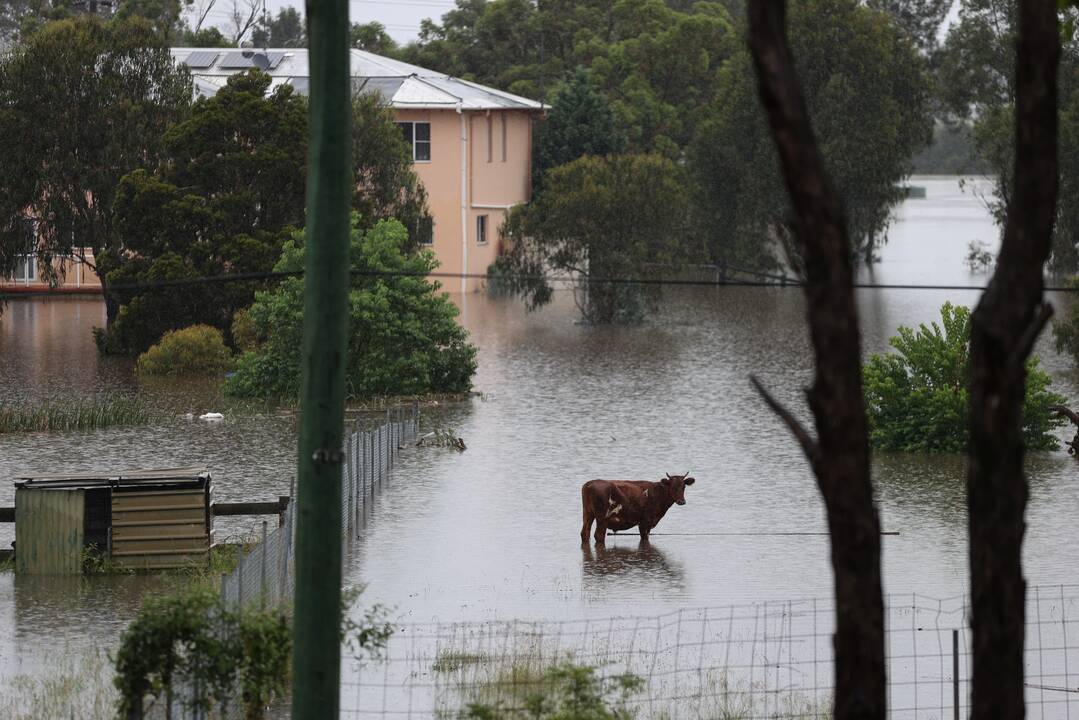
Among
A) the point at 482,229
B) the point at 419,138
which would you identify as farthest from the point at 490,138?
the point at 419,138

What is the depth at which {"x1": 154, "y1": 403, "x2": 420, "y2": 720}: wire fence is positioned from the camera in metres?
11.6

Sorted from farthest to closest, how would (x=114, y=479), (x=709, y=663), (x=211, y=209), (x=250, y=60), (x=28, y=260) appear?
(x=250, y=60), (x=28, y=260), (x=211, y=209), (x=114, y=479), (x=709, y=663)

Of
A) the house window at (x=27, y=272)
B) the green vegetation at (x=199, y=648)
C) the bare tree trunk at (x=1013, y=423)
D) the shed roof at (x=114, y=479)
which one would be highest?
the bare tree trunk at (x=1013, y=423)

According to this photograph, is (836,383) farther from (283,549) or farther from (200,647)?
(283,549)

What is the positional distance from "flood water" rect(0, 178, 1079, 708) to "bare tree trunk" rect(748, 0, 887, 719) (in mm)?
7529

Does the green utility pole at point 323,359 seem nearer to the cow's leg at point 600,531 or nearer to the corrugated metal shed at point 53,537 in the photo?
the corrugated metal shed at point 53,537

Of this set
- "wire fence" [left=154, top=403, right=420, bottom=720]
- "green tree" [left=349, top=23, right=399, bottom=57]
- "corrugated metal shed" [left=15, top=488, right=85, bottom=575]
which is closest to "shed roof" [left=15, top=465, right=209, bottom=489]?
"corrugated metal shed" [left=15, top=488, right=85, bottom=575]

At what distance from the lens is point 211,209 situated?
4244 centimetres

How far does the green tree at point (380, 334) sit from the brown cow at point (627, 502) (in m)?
13.7

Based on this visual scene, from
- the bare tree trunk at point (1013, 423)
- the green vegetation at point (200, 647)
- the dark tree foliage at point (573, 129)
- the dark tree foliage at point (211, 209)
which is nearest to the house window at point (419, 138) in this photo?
the dark tree foliage at point (573, 129)

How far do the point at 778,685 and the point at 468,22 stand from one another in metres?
85.4

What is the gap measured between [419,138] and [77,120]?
1662 centimetres

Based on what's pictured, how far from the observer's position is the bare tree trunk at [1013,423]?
7410 millimetres

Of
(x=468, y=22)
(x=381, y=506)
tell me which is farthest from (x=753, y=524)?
(x=468, y=22)
